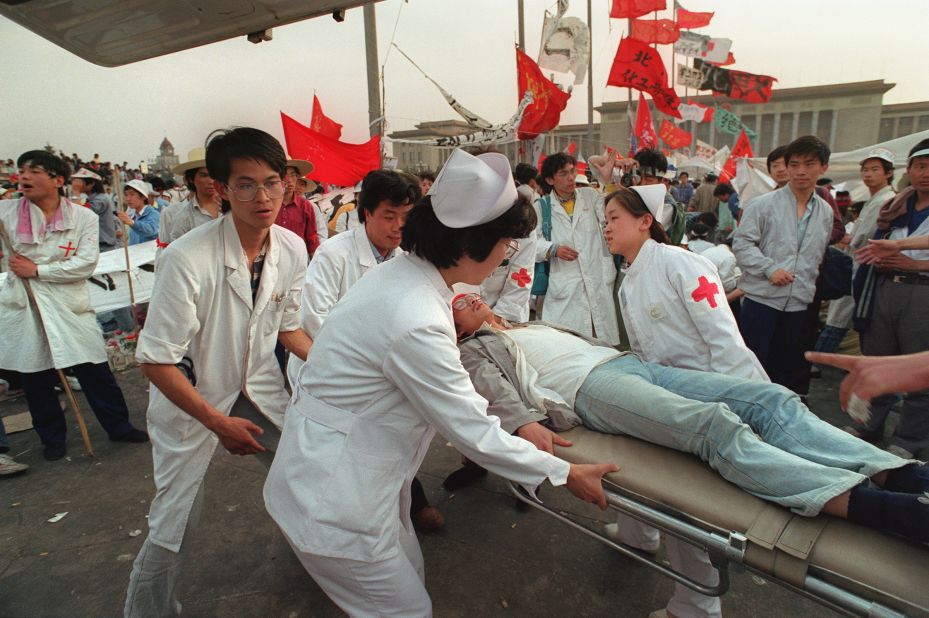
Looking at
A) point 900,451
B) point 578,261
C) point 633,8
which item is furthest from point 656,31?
point 900,451

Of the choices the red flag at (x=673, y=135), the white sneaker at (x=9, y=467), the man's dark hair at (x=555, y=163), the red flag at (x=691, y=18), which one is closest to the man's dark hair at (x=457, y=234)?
the man's dark hair at (x=555, y=163)

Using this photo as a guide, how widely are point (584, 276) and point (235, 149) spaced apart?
2.89 metres

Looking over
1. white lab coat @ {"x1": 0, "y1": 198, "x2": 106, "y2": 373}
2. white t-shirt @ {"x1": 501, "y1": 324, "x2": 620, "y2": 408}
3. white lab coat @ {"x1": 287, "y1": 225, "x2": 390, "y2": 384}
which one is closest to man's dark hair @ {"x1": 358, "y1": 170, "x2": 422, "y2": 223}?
white lab coat @ {"x1": 287, "y1": 225, "x2": 390, "y2": 384}

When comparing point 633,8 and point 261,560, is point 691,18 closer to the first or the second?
point 633,8

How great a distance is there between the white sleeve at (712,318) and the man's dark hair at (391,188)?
1.39 m

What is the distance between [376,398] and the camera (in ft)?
4.87

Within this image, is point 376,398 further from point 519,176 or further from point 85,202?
point 85,202

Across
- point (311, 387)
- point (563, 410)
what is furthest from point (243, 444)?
point (563, 410)

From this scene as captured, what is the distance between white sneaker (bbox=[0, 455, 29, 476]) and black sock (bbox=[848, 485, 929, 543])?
4874mm

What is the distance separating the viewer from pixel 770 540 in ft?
4.85

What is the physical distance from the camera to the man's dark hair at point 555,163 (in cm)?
419

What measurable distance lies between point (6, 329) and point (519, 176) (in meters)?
5.01

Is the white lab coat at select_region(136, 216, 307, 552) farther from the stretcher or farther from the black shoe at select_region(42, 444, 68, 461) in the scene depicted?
the black shoe at select_region(42, 444, 68, 461)

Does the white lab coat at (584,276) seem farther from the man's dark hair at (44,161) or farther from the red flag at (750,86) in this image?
the red flag at (750,86)
